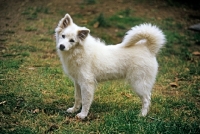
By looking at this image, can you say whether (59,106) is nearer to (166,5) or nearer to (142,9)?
(142,9)

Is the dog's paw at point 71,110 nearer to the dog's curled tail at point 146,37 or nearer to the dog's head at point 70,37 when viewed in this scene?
the dog's head at point 70,37

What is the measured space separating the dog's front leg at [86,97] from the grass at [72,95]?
0.31 ft

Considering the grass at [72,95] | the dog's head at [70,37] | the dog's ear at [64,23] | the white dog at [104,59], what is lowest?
the grass at [72,95]

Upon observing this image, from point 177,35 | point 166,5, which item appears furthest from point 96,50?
point 166,5

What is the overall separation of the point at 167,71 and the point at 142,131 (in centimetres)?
311

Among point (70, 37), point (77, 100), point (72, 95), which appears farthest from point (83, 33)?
point (72, 95)

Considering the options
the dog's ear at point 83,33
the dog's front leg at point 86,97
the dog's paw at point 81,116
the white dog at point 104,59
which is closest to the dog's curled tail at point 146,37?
the white dog at point 104,59

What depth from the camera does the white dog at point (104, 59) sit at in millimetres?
4164

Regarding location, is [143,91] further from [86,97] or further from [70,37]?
[70,37]

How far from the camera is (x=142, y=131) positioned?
11.9ft

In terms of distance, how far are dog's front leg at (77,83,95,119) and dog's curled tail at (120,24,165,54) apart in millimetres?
788

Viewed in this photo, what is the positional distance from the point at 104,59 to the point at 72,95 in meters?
1.04

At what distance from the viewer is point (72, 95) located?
5000 millimetres

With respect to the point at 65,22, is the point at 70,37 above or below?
below
